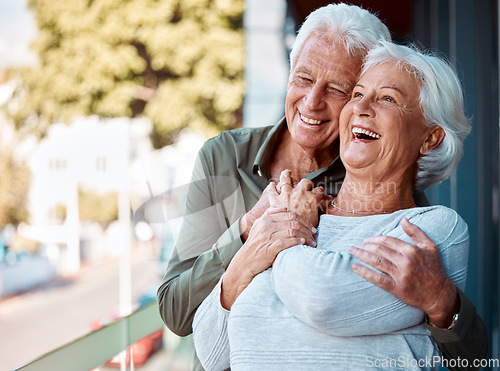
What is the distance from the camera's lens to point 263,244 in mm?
1004

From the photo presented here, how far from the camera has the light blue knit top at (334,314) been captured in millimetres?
911

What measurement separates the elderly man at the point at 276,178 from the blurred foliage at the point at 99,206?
8464mm

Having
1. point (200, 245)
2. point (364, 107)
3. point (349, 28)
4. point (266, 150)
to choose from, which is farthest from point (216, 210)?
point (349, 28)

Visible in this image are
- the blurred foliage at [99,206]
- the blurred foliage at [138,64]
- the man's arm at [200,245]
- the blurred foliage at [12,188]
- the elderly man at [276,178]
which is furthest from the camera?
the blurred foliage at [99,206]

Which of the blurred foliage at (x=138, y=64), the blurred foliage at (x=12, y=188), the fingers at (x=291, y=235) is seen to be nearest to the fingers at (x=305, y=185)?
the fingers at (x=291, y=235)

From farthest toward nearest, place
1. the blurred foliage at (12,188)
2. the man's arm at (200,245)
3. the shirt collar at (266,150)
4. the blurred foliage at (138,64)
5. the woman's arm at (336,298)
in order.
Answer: the blurred foliage at (12,188) → the blurred foliage at (138,64) → the shirt collar at (266,150) → the man's arm at (200,245) → the woman's arm at (336,298)

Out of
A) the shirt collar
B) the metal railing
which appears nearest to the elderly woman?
the shirt collar

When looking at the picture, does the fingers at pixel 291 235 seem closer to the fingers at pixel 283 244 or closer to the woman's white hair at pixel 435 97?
the fingers at pixel 283 244

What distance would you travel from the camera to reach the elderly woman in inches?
36.2

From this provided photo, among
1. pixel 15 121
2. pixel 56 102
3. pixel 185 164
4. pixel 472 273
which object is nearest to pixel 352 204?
A: pixel 185 164

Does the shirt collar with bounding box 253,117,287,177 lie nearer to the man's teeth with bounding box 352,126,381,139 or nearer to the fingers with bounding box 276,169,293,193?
the fingers with bounding box 276,169,293,193

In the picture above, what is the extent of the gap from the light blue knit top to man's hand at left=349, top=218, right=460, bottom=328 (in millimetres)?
16

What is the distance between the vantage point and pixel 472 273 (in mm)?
2559

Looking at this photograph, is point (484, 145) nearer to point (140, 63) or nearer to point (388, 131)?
point (388, 131)
